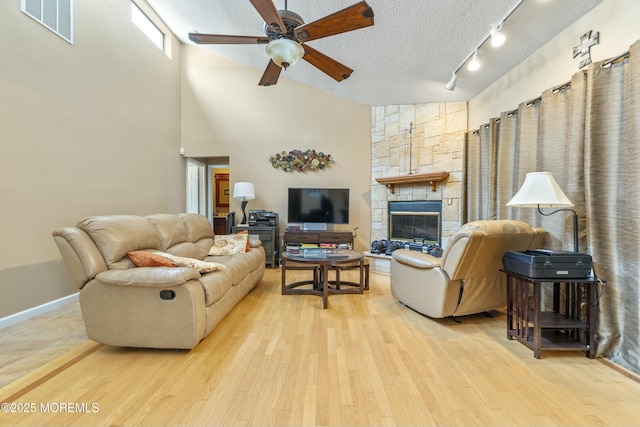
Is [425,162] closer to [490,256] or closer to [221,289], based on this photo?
[490,256]

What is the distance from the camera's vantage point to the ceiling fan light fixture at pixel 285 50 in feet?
6.93

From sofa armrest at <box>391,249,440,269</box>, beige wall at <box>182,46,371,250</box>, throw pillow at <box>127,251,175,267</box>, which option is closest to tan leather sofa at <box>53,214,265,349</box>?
throw pillow at <box>127,251,175,267</box>

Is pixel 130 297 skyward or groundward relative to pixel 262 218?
groundward

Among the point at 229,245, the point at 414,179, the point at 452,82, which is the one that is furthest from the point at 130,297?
the point at 452,82

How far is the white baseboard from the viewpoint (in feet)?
7.99

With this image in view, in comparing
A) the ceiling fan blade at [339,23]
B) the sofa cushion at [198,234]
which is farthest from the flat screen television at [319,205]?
the ceiling fan blade at [339,23]

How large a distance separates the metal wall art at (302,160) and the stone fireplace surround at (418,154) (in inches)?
36.2

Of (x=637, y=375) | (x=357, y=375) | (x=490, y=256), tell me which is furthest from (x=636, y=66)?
(x=357, y=375)

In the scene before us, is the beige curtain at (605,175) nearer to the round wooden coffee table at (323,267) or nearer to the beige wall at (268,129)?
the round wooden coffee table at (323,267)

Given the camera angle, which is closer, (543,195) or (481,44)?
(543,195)

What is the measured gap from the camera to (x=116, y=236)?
2.18m

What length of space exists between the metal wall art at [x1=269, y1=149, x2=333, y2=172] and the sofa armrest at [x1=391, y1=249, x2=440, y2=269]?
2.75m

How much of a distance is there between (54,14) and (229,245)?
9.81ft

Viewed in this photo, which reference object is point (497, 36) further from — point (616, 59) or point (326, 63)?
point (326, 63)
